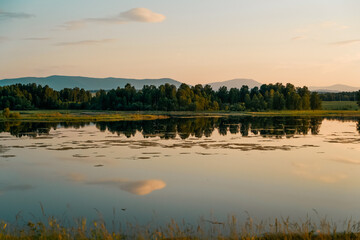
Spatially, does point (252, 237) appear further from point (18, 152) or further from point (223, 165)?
point (18, 152)

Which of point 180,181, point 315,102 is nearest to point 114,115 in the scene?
point 180,181

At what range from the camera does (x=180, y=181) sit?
19797mm

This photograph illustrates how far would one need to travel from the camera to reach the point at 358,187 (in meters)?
18.2

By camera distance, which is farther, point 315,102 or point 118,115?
point 315,102

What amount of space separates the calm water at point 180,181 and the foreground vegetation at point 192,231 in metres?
1.07

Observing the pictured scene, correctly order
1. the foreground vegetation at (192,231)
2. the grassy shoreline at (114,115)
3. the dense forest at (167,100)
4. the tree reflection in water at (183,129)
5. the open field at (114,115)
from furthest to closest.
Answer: the dense forest at (167,100), the open field at (114,115), the grassy shoreline at (114,115), the tree reflection in water at (183,129), the foreground vegetation at (192,231)

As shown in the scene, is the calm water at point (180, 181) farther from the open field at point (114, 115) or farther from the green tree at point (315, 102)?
the green tree at point (315, 102)

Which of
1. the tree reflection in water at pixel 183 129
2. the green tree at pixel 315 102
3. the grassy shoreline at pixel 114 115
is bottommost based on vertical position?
the tree reflection in water at pixel 183 129

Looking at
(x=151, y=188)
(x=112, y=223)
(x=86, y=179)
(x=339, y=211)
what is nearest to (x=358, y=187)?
(x=339, y=211)

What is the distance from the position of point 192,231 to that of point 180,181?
7.91 m

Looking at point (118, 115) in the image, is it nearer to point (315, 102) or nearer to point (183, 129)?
point (183, 129)

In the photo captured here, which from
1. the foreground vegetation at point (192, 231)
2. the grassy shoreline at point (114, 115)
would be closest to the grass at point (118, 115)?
the grassy shoreline at point (114, 115)

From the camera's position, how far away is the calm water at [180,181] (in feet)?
48.0

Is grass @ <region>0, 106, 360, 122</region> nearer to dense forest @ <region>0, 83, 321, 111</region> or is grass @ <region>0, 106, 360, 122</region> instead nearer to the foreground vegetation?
dense forest @ <region>0, 83, 321, 111</region>
